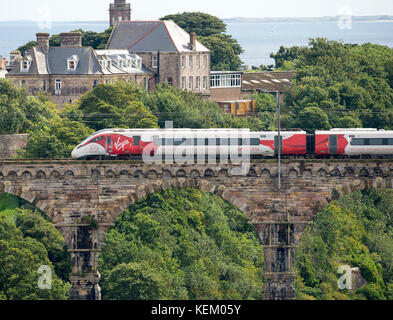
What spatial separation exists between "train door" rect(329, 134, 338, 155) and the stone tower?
101096 millimetres

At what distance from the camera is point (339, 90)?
12450 cm

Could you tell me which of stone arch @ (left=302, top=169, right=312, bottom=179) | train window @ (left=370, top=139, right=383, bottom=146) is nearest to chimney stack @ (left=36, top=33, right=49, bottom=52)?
train window @ (left=370, top=139, right=383, bottom=146)

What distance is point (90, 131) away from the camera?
93312mm

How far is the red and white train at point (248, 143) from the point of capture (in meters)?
71.4

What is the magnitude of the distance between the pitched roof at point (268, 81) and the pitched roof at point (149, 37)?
11.3m

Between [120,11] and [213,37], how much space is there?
19.1 metres

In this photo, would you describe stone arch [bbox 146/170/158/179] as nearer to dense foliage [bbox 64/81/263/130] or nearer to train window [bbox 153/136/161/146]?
train window [bbox 153/136/161/146]

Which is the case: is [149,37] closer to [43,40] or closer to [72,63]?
[72,63]

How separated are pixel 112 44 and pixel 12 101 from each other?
2915cm

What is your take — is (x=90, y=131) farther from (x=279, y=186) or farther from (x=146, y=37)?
(x=146, y=37)

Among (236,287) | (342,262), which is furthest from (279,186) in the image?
(342,262)

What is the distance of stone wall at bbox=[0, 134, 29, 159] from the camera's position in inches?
3841

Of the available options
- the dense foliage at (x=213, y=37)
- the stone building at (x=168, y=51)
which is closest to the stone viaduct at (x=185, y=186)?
the stone building at (x=168, y=51)
